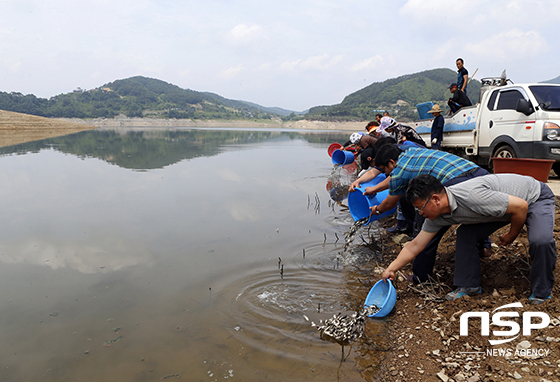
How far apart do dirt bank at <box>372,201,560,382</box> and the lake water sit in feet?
0.86

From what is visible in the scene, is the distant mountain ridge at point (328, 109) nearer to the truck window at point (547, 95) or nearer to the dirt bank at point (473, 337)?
the truck window at point (547, 95)

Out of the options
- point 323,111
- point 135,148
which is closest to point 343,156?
point 135,148

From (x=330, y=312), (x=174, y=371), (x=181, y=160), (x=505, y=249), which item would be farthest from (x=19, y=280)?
(x=181, y=160)

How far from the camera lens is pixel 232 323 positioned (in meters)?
3.46

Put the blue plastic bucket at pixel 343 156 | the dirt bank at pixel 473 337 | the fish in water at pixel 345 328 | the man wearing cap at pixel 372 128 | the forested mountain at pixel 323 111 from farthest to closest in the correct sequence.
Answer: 1. the forested mountain at pixel 323 111
2. the blue plastic bucket at pixel 343 156
3. the man wearing cap at pixel 372 128
4. the fish in water at pixel 345 328
5. the dirt bank at pixel 473 337

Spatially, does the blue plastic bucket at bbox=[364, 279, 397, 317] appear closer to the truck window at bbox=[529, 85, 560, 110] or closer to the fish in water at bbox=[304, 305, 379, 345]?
the fish in water at bbox=[304, 305, 379, 345]

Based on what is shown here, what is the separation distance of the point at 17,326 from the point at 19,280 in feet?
3.74

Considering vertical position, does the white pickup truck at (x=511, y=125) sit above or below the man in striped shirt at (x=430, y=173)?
above

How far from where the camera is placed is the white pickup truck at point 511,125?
638 centimetres

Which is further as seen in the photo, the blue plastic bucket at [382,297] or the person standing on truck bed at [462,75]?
the person standing on truck bed at [462,75]

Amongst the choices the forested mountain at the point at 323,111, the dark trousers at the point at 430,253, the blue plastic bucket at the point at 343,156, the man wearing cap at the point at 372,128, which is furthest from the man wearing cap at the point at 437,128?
the forested mountain at the point at 323,111

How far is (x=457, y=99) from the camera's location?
914 cm

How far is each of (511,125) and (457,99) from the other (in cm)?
237

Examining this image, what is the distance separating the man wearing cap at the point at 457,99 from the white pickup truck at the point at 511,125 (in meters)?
0.45
